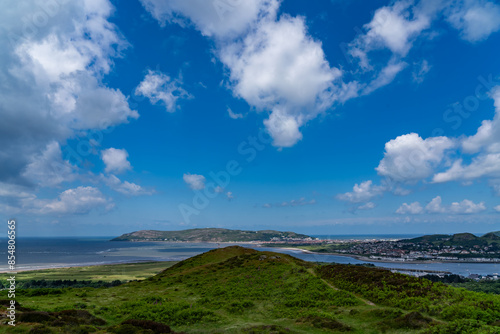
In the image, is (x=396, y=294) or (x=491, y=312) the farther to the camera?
(x=396, y=294)

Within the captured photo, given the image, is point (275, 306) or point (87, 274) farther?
point (87, 274)

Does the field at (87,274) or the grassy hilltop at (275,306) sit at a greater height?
the grassy hilltop at (275,306)

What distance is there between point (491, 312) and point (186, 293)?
3625 cm

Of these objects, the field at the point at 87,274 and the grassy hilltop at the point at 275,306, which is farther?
the field at the point at 87,274

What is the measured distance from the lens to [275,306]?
32969 mm

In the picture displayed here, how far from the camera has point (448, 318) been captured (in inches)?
870

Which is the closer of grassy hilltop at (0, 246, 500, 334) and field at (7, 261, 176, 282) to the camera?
grassy hilltop at (0, 246, 500, 334)

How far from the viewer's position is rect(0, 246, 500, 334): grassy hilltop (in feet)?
70.6

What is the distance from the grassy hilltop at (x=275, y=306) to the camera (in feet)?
70.6

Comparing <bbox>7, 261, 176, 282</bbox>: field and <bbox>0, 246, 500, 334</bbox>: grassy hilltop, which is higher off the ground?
<bbox>0, 246, 500, 334</bbox>: grassy hilltop

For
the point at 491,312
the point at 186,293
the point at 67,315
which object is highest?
the point at 491,312

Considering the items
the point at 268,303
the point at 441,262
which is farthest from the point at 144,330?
the point at 441,262

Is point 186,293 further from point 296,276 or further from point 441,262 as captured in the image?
point 441,262

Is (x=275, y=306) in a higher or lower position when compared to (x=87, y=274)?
higher
